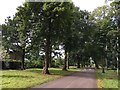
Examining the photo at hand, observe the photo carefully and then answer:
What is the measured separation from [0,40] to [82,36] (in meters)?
18.5

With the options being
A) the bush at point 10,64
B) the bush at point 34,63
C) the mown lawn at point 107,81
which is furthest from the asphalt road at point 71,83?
the bush at point 34,63

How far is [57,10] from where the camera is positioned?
113 feet

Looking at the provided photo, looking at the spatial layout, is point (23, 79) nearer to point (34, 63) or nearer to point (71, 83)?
point (71, 83)

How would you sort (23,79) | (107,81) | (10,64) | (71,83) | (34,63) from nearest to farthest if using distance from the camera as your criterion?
(71,83) < (23,79) < (107,81) < (10,64) < (34,63)

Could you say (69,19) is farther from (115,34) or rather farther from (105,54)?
(105,54)

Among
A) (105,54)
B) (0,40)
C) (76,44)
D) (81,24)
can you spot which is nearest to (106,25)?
(105,54)

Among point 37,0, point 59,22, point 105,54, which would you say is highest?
point 37,0

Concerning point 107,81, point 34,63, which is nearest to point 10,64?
point 34,63

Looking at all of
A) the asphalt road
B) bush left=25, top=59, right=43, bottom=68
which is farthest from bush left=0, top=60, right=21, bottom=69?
the asphalt road

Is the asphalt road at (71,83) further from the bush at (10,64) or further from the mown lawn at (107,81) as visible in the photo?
the bush at (10,64)

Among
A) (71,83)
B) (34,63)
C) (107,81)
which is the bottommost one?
(107,81)

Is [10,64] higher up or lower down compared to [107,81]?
higher up

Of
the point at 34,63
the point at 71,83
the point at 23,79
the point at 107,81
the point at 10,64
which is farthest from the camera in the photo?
the point at 34,63

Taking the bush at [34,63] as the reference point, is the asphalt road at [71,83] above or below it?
below
